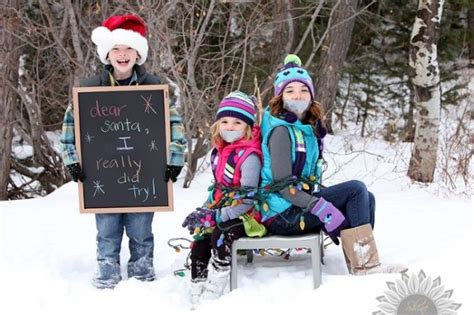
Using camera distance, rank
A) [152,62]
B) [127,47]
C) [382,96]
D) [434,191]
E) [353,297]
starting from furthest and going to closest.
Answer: [382,96]
[152,62]
[434,191]
[127,47]
[353,297]

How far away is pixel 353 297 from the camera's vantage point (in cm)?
349

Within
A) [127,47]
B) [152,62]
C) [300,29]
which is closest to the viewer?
[127,47]

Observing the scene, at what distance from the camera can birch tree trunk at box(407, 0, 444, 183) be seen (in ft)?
23.6

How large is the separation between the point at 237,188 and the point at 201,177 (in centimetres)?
371

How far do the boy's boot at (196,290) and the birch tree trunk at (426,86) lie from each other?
3.96 metres

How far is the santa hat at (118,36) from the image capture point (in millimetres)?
4055

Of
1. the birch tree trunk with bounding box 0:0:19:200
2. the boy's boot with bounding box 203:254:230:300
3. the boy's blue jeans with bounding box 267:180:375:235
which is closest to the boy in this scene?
the boy's boot with bounding box 203:254:230:300

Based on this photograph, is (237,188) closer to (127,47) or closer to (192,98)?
(127,47)

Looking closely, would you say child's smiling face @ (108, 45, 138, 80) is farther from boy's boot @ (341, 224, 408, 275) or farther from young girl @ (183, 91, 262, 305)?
boy's boot @ (341, 224, 408, 275)

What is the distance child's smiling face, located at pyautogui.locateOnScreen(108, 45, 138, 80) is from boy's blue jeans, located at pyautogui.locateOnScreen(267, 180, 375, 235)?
4.12 feet

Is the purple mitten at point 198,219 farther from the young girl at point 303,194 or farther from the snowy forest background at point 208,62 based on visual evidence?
the snowy forest background at point 208,62

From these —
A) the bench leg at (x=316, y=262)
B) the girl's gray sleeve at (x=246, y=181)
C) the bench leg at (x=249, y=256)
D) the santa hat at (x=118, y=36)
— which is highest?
the santa hat at (x=118, y=36)

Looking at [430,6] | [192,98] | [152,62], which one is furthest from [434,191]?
[152,62]

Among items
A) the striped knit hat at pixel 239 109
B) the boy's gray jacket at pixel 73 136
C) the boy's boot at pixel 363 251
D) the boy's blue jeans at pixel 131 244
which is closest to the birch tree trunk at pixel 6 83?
the boy's gray jacket at pixel 73 136
